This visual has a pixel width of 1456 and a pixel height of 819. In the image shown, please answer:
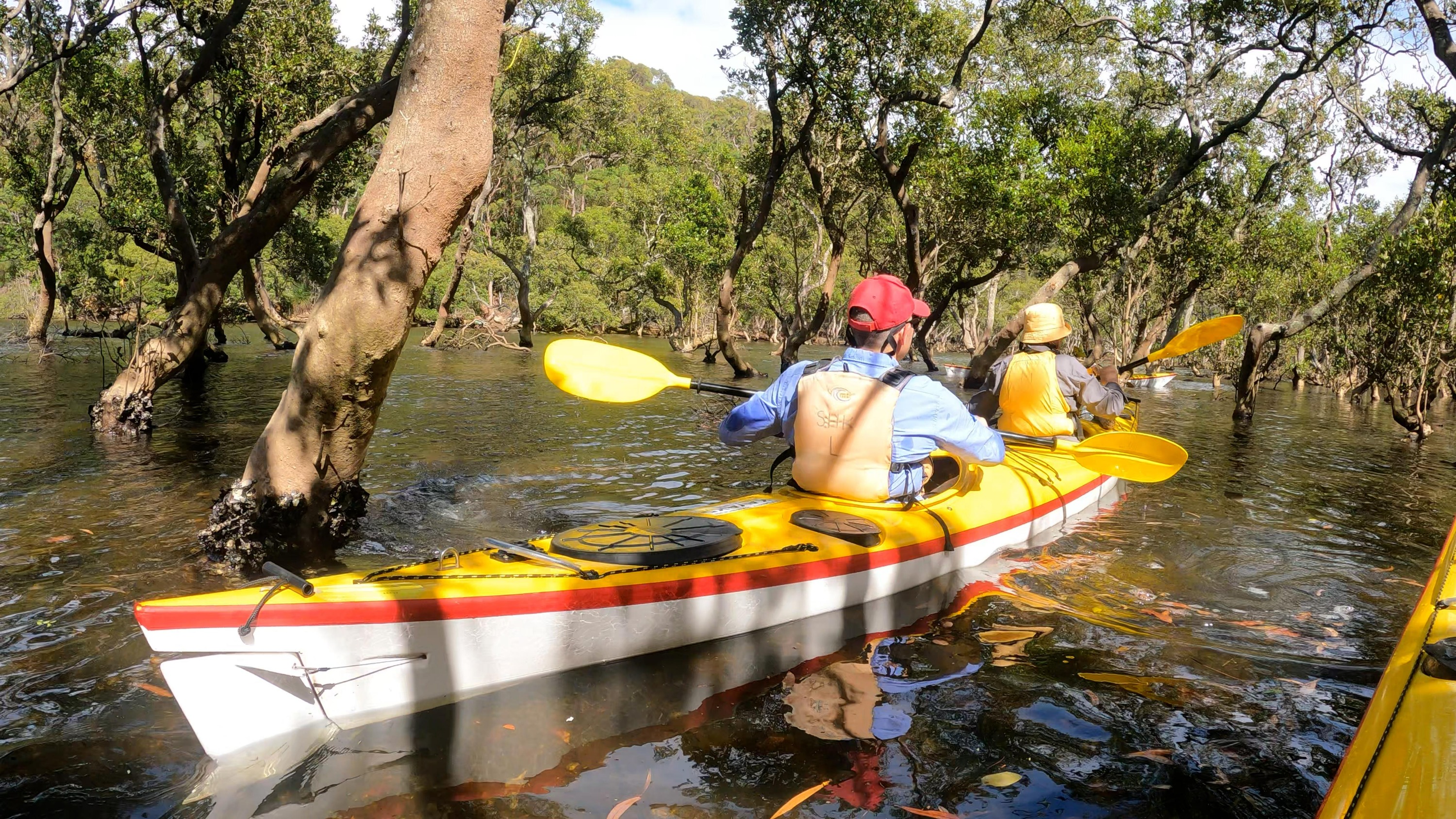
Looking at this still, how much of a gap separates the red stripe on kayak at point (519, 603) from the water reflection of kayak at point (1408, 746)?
1.91 metres

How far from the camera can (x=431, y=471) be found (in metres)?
7.05

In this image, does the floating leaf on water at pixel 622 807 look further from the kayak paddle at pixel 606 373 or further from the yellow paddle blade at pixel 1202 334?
the yellow paddle blade at pixel 1202 334

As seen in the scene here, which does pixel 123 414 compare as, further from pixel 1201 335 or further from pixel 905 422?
pixel 1201 335

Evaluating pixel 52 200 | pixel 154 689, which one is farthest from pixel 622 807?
pixel 52 200

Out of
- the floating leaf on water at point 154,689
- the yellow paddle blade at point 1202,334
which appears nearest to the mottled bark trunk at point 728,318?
the yellow paddle blade at point 1202,334

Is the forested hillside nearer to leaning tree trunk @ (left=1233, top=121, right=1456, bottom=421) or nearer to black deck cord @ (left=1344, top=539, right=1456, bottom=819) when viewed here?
leaning tree trunk @ (left=1233, top=121, right=1456, bottom=421)

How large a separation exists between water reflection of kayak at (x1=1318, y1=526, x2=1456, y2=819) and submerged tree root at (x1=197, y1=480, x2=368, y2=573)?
4.19 meters

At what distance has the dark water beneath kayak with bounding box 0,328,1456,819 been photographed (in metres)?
2.49

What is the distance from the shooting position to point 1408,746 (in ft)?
6.00

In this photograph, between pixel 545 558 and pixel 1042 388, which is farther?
pixel 1042 388

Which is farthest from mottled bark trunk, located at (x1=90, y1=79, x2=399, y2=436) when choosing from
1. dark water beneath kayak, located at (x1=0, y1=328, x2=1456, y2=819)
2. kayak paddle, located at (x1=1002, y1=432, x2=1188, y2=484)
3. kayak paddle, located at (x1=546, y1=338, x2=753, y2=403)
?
kayak paddle, located at (x1=1002, y1=432, x2=1188, y2=484)

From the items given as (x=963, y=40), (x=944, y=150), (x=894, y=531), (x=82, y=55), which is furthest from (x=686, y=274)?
(x=894, y=531)

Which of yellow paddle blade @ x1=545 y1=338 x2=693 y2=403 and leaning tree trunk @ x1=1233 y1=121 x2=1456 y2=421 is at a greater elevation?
leaning tree trunk @ x1=1233 y1=121 x2=1456 y2=421

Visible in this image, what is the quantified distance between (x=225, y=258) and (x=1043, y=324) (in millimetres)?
6762
